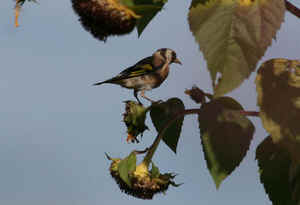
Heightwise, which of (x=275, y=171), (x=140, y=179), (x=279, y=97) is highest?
(x=279, y=97)

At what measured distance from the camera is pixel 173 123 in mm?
2883

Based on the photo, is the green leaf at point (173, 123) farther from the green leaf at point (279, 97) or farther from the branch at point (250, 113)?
the green leaf at point (279, 97)

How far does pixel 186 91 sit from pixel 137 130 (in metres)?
0.44

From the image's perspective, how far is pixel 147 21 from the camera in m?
2.29

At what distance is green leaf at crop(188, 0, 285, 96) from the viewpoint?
78.6 inches

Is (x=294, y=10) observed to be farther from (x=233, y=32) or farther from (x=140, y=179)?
(x=140, y=179)

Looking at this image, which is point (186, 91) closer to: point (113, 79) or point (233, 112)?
point (233, 112)

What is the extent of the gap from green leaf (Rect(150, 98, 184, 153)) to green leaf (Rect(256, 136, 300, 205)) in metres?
0.46

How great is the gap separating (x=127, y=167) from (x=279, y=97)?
0.88 metres

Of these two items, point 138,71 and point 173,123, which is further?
point 138,71

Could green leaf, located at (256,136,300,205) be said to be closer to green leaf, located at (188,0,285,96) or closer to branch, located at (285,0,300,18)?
branch, located at (285,0,300,18)

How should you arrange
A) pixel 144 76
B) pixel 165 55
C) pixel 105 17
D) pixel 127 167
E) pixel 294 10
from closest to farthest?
pixel 105 17 < pixel 294 10 < pixel 127 167 < pixel 144 76 < pixel 165 55

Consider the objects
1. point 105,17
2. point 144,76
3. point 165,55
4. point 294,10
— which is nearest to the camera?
point 105,17

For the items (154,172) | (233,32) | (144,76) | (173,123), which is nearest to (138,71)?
(144,76)
